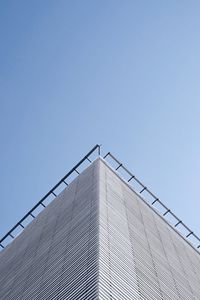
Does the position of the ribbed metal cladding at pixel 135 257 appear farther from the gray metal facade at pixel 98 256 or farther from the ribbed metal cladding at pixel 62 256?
the ribbed metal cladding at pixel 62 256

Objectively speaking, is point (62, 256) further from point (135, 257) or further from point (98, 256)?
point (98, 256)

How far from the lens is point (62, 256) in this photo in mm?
16031

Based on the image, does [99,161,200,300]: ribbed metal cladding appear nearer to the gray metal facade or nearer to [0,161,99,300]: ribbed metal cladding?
the gray metal facade

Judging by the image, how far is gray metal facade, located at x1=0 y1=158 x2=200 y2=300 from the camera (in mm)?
12883

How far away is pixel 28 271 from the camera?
1822cm

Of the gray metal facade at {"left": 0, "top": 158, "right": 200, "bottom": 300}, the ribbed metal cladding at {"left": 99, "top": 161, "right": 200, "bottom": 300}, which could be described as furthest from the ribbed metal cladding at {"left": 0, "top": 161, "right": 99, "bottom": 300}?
the ribbed metal cladding at {"left": 99, "top": 161, "right": 200, "bottom": 300}

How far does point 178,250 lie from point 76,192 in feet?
19.2

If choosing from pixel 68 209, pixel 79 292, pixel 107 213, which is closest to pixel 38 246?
pixel 68 209

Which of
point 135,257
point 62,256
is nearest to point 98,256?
point 135,257

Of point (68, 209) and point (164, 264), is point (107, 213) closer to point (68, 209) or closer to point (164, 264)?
point (164, 264)

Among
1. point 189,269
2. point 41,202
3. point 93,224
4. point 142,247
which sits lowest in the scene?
point 189,269

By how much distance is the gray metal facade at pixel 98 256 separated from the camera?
12.9 metres

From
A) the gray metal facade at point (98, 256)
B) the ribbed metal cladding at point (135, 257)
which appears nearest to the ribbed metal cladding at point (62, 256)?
the gray metal facade at point (98, 256)

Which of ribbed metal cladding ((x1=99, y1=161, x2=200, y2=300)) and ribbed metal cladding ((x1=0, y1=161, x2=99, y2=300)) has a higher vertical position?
ribbed metal cladding ((x1=0, y1=161, x2=99, y2=300))
